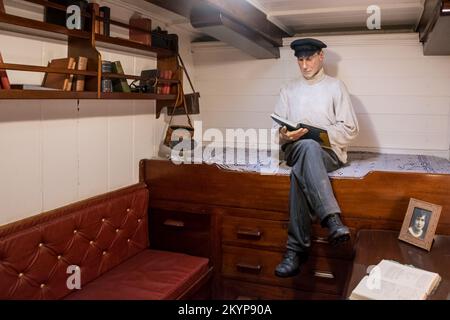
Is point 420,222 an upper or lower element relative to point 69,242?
upper

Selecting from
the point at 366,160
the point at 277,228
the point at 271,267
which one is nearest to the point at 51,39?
the point at 277,228

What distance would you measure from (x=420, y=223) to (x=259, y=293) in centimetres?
99

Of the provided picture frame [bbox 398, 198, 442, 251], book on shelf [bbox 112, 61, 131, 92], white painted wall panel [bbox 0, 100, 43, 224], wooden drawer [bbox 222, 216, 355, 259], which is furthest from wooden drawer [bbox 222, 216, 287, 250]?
white painted wall panel [bbox 0, 100, 43, 224]

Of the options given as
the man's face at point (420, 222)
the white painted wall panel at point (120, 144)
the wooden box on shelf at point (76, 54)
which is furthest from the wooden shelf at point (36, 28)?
the man's face at point (420, 222)

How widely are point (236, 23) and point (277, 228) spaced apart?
43.6 inches

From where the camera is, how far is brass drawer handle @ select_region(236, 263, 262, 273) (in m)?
2.35

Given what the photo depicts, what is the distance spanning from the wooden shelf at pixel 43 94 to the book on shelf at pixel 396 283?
1.35 meters

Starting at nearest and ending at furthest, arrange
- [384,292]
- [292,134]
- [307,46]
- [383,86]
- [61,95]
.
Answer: [384,292] < [61,95] < [292,134] < [307,46] < [383,86]

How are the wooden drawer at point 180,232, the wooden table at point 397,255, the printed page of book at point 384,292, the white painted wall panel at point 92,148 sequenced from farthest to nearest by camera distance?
1. the wooden drawer at point 180,232
2. the white painted wall panel at point 92,148
3. the wooden table at point 397,255
4. the printed page of book at point 384,292

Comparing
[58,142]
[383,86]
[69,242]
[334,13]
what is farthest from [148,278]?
[383,86]

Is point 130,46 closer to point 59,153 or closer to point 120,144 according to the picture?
point 120,144

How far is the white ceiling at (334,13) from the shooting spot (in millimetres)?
2285

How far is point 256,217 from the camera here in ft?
7.62

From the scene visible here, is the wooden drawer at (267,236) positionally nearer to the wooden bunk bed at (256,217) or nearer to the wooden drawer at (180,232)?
the wooden bunk bed at (256,217)
